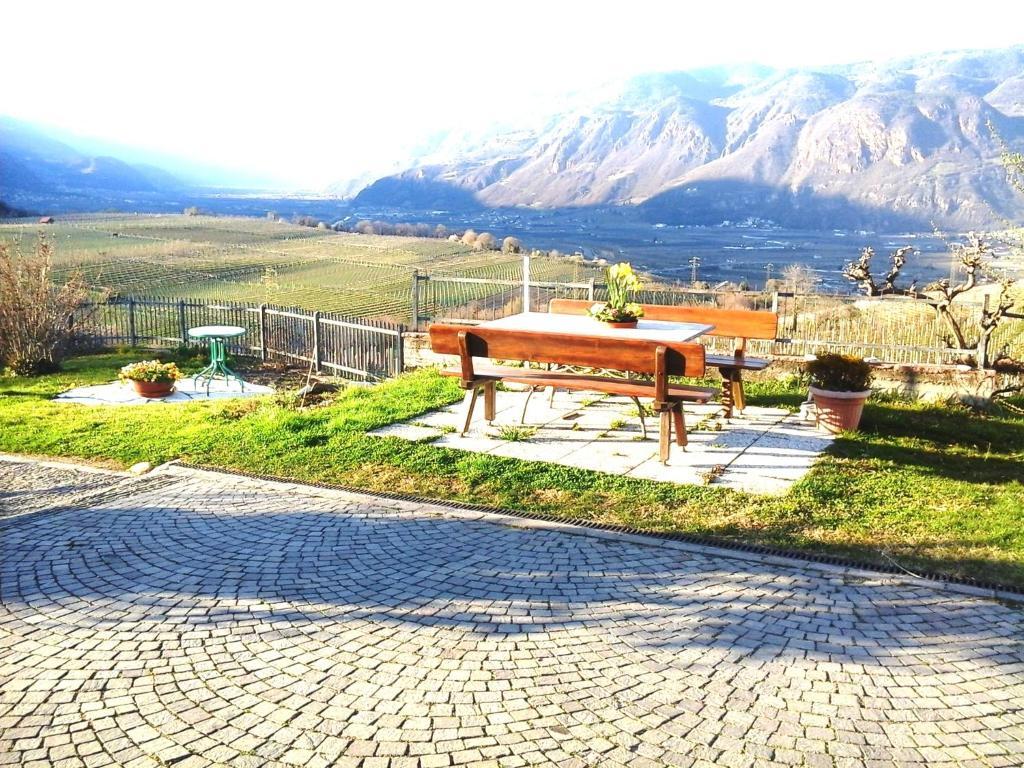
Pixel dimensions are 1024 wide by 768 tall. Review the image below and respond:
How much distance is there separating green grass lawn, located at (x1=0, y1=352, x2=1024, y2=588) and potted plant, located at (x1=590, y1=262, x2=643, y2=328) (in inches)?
79.0

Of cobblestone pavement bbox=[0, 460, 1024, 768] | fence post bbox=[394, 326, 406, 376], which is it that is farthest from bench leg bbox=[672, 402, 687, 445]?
fence post bbox=[394, 326, 406, 376]

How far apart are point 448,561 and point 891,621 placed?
243 cm

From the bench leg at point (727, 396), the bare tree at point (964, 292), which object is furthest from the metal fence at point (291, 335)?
the bare tree at point (964, 292)

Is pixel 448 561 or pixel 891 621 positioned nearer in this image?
pixel 891 621

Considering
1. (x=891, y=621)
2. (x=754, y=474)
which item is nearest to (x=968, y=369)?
(x=754, y=474)

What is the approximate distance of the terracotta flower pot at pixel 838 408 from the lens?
8.18 metres

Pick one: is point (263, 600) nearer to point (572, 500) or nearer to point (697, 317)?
point (572, 500)

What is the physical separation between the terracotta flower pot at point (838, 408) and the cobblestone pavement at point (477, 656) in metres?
3.28

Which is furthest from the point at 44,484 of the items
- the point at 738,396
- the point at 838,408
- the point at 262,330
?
the point at 262,330

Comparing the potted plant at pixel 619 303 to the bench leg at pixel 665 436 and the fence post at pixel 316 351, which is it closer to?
the bench leg at pixel 665 436

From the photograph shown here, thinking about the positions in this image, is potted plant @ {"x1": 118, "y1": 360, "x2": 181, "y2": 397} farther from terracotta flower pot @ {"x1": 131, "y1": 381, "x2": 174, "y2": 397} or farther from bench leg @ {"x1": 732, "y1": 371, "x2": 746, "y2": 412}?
bench leg @ {"x1": 732, "y1": 371, "x2": 746, "y2": 412}

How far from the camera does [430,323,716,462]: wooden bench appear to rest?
288 inches

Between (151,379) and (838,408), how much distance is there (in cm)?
861

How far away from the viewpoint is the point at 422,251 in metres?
93.8
